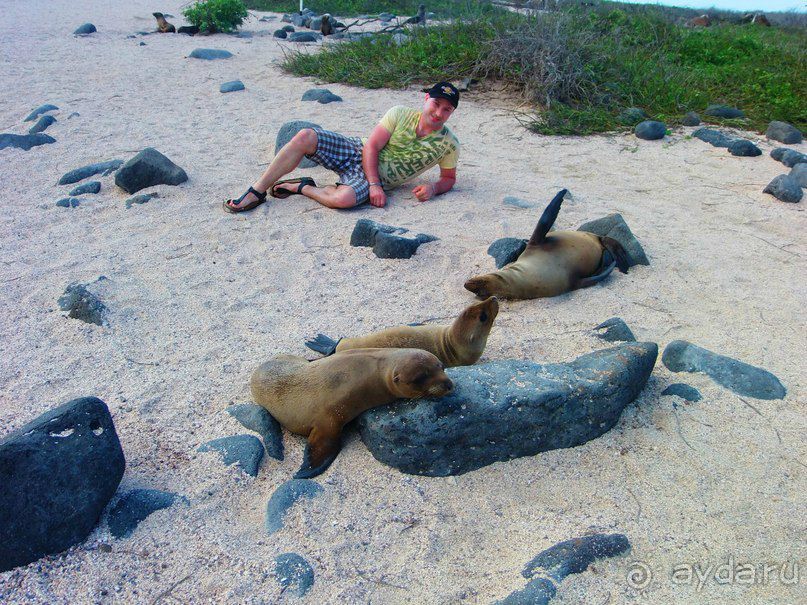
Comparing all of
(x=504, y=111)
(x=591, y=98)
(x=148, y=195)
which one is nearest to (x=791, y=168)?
(x=591, y=98)

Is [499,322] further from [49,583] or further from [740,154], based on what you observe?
[740,154]

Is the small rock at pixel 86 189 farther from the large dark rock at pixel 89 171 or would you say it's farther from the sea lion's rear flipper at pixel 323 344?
the sea lion's rear flipper at pixel 323 344

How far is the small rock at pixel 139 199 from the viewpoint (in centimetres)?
541

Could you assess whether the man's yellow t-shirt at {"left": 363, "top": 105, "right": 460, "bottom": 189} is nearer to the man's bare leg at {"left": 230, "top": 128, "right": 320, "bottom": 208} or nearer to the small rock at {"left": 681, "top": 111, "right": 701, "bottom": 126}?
the man's bare leg at {"left": 230, "top": 128, "right": 320, "bottom": 208}

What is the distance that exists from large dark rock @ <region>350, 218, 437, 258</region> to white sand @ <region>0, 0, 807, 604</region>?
8 cm

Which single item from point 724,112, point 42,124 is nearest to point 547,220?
point 724,112

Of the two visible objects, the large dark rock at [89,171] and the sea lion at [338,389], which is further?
the large dark rock at [89,171]

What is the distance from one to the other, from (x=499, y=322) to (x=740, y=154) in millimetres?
4423

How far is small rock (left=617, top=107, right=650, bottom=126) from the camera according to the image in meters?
7.56

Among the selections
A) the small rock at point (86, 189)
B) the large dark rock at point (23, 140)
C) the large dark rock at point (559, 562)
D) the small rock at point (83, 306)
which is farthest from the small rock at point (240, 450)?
the large dark rock at point (23, 140)

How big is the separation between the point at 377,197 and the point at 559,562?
3.71 metres

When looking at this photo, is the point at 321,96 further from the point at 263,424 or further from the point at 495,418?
the point at 495,418

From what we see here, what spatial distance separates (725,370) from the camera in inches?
122

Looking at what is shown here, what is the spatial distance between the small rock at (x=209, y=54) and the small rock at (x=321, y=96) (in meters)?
3.15
